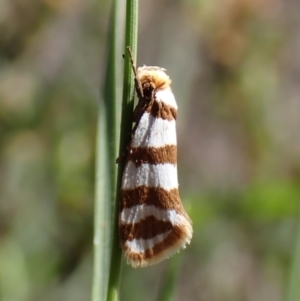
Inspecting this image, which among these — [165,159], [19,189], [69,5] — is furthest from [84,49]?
[165,159]

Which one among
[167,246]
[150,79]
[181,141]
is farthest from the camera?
[181,141]

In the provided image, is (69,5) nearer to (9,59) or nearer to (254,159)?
(9,59)

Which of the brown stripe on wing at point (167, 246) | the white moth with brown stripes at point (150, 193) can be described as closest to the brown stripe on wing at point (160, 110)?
the white moth with brown stripes at point (150, 193)

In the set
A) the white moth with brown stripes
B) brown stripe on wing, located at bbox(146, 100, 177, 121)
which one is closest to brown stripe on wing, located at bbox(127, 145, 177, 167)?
the white moth with brown stripes

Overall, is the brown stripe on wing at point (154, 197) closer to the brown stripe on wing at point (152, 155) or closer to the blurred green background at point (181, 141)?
the brown stripe on wing at point (152, 155)

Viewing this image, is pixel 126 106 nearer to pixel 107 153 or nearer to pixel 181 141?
pixel 107 153

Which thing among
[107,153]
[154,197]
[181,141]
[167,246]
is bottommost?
[181,141]

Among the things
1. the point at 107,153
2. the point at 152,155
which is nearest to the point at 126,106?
the point at 107,153
